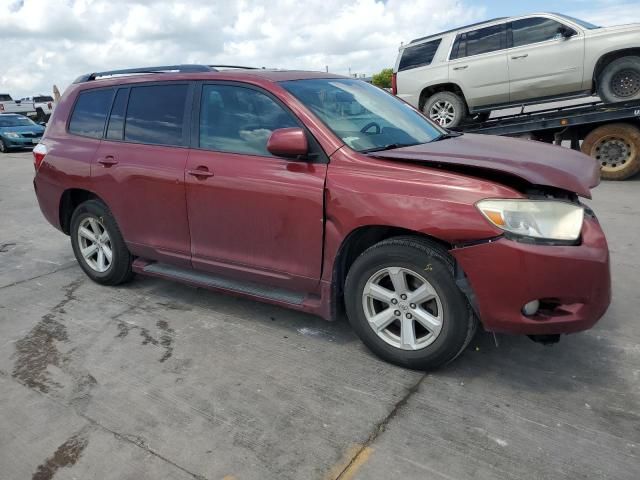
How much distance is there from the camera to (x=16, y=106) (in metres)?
29.7

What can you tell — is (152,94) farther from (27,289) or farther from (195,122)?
(27,289)

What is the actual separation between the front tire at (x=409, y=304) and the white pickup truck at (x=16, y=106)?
3145cm

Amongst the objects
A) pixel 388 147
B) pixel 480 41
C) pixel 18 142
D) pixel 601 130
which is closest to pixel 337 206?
pixel 388 147

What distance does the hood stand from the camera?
2676mm

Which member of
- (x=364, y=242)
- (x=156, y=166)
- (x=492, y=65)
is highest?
(x=492, y=65)

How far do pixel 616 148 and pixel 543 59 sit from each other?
1.94 m

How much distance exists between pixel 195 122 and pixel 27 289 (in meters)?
2.40

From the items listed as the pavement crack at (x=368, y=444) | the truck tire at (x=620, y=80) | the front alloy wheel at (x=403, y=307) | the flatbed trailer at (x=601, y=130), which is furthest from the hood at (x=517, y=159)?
the truck tire at (x=620, y=80)

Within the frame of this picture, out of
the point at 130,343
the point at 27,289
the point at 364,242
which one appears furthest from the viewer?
the point at 27,289

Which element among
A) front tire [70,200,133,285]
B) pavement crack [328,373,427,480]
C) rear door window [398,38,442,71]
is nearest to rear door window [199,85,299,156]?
front tire [70,200,133,285]

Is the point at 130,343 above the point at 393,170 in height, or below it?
below

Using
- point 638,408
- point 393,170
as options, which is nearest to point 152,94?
point 393,170

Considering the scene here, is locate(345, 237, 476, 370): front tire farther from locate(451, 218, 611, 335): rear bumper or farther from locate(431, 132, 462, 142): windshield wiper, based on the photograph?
locate(431, 132, 462, 142): windshield wiper

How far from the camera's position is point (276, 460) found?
237 centimetres
